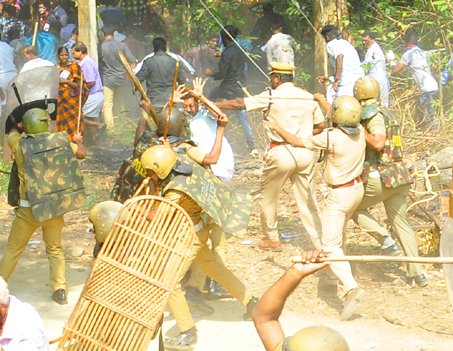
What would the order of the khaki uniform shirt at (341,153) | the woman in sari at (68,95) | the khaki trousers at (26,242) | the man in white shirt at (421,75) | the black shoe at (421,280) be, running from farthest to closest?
1. the man in white shirt at (421,75)
2. the woman in sari at (68,95)
3. the black shoe at (421,280)
4. the khaki trousers at (26,242)
5. the khaki uniform shirt at (341,153)

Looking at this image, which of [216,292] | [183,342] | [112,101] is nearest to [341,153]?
[216,292]

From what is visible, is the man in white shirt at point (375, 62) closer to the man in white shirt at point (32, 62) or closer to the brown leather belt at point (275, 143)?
the man in white shirt at point (32, 62)

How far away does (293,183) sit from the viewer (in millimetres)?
9609

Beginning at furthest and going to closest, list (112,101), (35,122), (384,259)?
(112,101)
(35,122)
(384,259)

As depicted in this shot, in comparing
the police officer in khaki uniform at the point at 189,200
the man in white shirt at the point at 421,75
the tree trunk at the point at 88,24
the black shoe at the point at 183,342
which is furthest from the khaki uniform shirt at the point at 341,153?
the tree trunk at the point at 88,24

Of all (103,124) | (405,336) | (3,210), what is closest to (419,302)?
(405,336)

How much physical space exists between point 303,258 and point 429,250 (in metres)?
5.03

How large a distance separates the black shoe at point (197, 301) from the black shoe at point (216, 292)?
19 centimetres

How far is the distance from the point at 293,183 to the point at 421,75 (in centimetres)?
538

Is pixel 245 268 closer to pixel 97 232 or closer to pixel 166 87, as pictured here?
pixel 97 232

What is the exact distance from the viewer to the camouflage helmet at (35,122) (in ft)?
27.2

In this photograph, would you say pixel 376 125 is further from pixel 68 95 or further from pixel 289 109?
pixel 68 95

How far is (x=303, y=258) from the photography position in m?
4.76

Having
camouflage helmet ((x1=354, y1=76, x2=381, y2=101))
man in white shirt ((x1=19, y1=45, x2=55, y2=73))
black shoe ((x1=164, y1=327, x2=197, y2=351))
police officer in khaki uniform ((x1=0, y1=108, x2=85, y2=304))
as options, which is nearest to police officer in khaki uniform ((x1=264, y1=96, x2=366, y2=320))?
camouflage helmet ((x1=354, y1=76, x2=381, y2=101))
